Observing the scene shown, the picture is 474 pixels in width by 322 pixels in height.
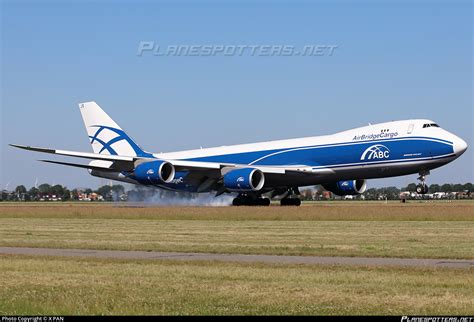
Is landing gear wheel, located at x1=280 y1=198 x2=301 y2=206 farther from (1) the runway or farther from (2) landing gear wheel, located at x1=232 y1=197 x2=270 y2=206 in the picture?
(1) the runway

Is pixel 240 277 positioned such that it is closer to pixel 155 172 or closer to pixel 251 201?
pixel 155 172

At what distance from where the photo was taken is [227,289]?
48.7ft

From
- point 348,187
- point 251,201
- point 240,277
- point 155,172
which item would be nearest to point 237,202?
point 251,201

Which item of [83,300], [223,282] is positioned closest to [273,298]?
[223,282]

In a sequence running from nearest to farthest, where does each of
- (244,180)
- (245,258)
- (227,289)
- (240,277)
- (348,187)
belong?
1. (227,289)
2. (240,277)
3. (245,258)
4. (244,180)
5. (348,187)

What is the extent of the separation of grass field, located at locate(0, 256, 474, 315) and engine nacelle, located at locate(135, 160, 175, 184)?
37.8 m

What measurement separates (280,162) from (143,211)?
1471 cm

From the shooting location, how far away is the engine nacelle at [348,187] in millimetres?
62688

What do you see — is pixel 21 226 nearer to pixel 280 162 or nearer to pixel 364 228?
pixel 364 228

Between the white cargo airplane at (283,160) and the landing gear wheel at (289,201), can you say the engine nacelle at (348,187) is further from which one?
the landing gear wheel at (289,201)

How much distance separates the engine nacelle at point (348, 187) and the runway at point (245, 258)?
40.6 m

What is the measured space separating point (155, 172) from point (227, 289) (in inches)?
1683

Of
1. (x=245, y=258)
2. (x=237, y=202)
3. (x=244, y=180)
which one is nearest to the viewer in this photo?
(x=245, y=258)

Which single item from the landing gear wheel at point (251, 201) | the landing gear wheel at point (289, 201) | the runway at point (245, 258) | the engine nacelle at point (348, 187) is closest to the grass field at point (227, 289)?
the runway at point (245, 258)
